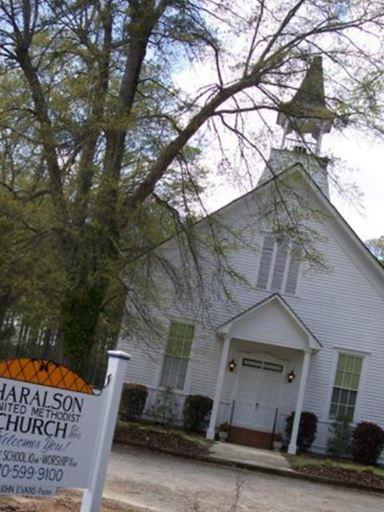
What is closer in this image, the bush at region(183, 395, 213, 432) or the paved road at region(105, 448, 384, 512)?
the paved road at region(105, 448, 384, 512)

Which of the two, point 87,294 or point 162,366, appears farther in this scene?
point 162,366

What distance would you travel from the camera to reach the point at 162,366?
72.7 feet

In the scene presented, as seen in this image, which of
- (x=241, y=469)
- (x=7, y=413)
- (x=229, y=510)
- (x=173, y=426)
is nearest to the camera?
(x=7, y=413)

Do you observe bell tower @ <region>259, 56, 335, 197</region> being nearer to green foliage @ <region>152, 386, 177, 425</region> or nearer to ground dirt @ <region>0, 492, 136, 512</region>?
ground dirt @ <region>0, 492, 136, 512</region>

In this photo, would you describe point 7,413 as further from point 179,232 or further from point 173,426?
point 173,426

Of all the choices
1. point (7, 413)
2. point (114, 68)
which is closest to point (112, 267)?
point (114, 68)

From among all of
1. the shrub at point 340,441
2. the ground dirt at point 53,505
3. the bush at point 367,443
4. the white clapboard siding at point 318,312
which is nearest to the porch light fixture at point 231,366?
the white clapboard siding at point 318,312

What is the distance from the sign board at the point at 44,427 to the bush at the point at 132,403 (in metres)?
14.9

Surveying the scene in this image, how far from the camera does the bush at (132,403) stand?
2102 cm

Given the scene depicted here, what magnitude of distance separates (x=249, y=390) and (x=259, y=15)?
1249cm

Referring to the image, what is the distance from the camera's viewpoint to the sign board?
5.68 meters

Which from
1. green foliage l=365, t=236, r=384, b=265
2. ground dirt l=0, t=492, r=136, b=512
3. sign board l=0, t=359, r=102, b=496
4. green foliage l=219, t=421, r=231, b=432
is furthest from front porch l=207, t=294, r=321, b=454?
green foliage l=365, t=236, r=384, b=265

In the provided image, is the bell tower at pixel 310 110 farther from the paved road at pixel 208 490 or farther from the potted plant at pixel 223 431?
the potted plant at pixel 223 431

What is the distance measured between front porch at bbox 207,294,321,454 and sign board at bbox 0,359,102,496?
14775 mm
